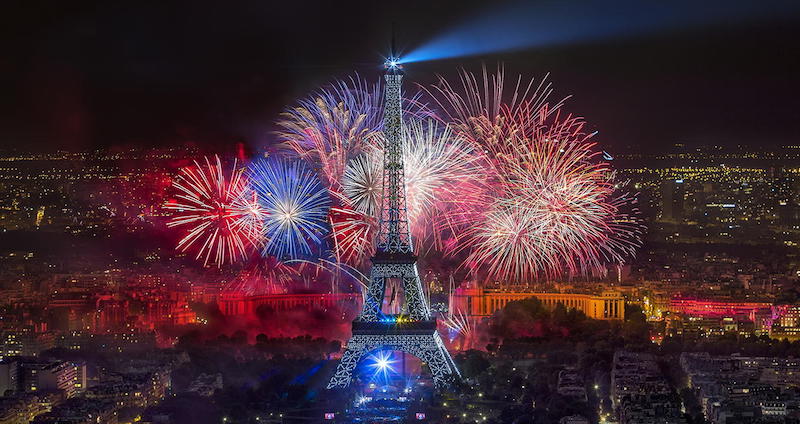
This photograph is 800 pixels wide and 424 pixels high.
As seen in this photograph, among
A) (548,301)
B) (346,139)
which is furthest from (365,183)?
(548,301)

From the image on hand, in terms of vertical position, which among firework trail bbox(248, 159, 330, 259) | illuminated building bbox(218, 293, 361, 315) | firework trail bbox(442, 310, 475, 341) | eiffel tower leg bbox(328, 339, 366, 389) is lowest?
eiffel tower leg bbox(328, 339, 366, 389)

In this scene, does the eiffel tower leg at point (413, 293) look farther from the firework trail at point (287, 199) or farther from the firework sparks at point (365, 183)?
the firework trail at point (287, 199)

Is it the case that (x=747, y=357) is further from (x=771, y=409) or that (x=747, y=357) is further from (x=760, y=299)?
(x=760, y=299)

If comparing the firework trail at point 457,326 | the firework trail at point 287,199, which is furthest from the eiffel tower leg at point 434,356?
the firework trail at point 457,326

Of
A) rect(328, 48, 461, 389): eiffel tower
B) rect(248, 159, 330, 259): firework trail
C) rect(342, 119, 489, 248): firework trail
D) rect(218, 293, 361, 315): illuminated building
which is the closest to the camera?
rect(328, 48, 461, 389): eiffel tower

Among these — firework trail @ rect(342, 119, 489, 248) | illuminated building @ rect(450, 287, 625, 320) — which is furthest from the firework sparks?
illuminated building @ rect(450, 287, 625, 320)

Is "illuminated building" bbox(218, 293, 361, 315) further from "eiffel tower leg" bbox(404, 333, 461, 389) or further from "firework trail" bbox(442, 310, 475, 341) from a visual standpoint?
"eiffel tower leg" bbox(404, 333, 461, 389)

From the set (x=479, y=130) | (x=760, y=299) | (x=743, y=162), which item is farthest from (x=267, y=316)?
(x=743, y=162)

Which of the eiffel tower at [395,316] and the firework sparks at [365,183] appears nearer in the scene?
the eiffel tower at [395,316]
